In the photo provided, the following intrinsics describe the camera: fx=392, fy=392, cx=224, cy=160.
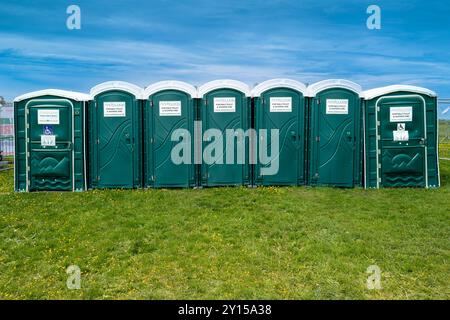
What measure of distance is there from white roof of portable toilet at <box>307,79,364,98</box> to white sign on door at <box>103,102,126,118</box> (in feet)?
13.4

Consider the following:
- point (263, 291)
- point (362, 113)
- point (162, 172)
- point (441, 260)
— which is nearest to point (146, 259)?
point (263, 291)

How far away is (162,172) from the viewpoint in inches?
342

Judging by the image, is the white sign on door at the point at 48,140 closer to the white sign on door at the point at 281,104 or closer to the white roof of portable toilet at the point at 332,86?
the white sign on door at the point at 281,104

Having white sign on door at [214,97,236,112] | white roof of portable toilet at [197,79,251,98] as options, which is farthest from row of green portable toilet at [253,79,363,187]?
white sign on door at [214,97,236,112]

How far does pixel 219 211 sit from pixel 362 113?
13.4 ft

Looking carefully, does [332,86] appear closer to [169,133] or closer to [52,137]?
[169,133]

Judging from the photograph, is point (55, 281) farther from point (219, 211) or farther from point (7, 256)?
point (219, 211)

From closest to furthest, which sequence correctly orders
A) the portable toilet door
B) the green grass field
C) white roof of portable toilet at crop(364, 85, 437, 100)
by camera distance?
the green grass field
white roof of portable toilet at crop(364, 85, 437, 100)
the portable toilet door

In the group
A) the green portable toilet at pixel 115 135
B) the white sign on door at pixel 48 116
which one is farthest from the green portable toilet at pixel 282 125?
the white sign on door at pixel 48 116

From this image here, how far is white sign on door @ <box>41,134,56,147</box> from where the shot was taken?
854 cm

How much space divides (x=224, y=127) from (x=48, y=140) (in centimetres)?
384

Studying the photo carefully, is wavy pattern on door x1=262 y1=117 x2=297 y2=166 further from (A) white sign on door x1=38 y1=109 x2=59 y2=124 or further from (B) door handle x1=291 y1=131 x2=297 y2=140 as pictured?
(A) white sign on door x1=38 y1=109 x2=59 y2=124

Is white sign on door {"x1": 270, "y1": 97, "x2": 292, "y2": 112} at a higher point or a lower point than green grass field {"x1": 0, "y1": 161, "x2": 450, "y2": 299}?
higher

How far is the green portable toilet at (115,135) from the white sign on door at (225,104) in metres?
1.69
